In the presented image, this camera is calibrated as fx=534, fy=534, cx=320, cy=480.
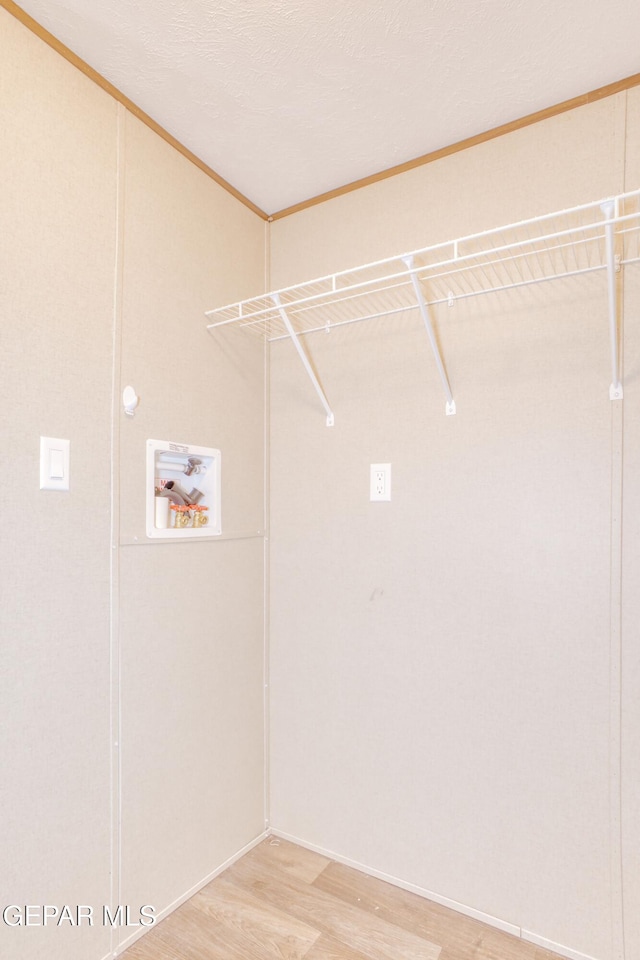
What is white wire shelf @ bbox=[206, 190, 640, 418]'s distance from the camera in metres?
1.37

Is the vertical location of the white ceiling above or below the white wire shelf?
above

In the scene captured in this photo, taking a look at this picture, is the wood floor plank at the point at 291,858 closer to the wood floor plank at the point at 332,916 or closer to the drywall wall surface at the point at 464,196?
the wood floor plank at the point at 332,916

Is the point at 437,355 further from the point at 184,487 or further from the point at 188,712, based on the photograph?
the point at 188,712

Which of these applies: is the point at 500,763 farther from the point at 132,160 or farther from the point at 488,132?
the point at 132,160

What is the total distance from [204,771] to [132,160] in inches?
75.9

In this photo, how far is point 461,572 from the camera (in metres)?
1.68

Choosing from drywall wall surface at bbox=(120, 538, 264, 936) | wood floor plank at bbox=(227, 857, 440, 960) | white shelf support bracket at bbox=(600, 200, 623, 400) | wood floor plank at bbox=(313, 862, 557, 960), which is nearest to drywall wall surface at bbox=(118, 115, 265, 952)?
drywall wall surface at bbox=(120, 538, 264, 936)

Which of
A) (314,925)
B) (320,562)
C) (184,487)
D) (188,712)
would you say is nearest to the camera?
(314,925)

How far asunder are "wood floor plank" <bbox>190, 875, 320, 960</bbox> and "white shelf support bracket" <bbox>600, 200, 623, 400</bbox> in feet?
5.81

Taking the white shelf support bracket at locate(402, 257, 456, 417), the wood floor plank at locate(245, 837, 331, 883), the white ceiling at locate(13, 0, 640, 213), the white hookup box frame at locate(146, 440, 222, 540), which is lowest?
the wood floor plank at locate(245, 837, 331, 883)

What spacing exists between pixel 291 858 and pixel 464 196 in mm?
2322

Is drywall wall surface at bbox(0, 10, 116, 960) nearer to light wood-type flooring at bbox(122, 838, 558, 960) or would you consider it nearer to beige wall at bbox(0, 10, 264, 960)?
beige wall at bbox(0, 10, 264, 960)

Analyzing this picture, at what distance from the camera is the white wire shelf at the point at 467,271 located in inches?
54.0

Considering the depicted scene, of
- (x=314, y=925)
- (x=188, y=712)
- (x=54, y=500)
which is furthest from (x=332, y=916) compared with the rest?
(x=54, y=500)
